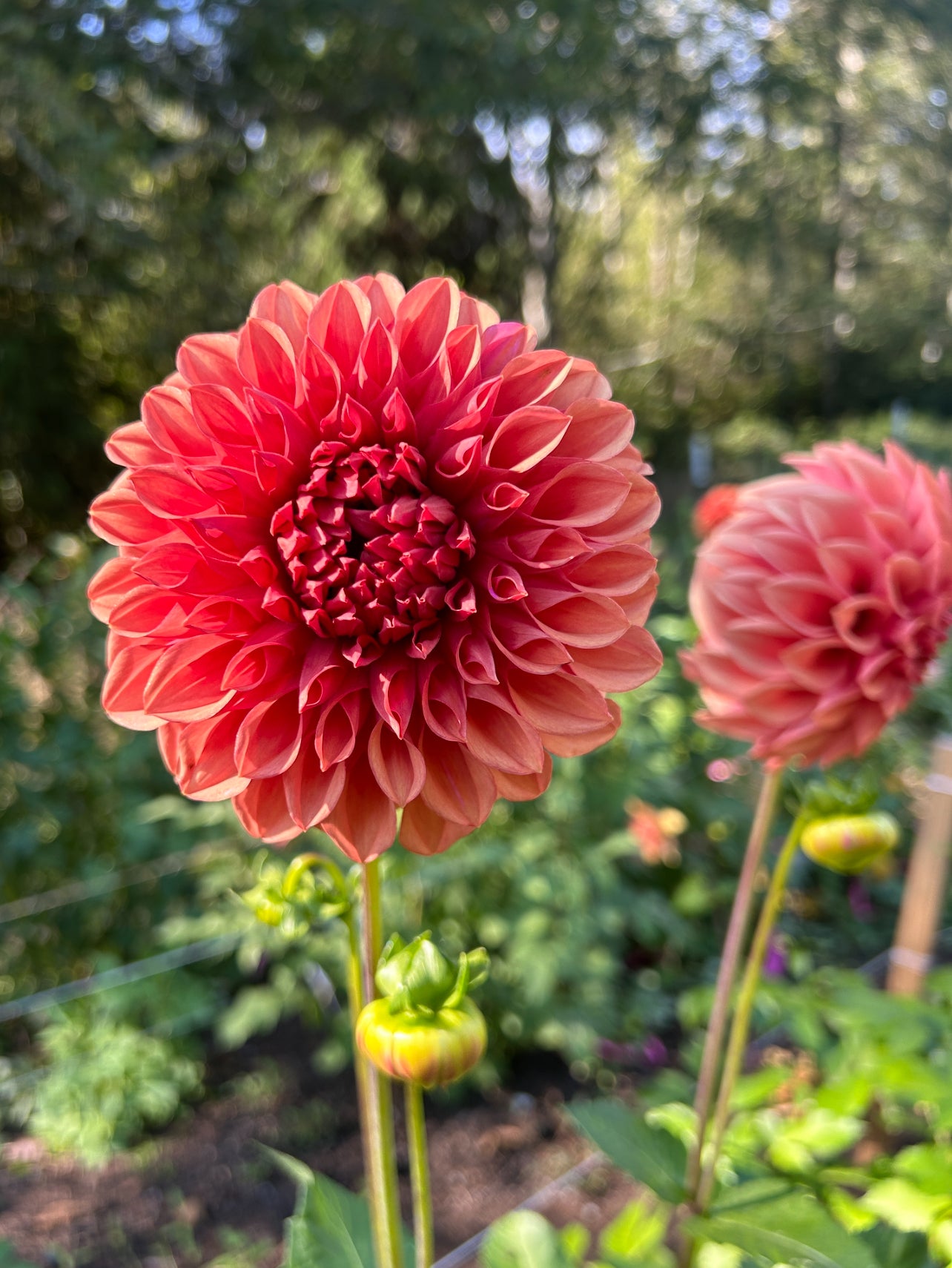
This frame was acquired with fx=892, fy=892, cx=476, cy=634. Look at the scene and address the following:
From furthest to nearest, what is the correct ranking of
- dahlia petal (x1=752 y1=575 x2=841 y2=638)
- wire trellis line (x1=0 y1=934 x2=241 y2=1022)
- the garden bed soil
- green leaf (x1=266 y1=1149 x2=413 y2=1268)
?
1. wire trellis line (x1=0 y1=934 x2=241 y2=1022)
2. the garden bed soil
3. dahlia petal (x1=752 y1=575 x2=841 y2=638)
4. green leaf (x1=266 y1=1149 x2=413 y2=1268)

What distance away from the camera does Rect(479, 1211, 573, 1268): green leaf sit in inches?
37.1

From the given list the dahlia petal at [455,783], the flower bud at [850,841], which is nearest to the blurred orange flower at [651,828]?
the flower bud at [850,841]

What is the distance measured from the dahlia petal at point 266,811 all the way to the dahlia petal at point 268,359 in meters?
0.24

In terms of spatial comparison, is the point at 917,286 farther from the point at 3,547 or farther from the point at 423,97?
the point at 3,547

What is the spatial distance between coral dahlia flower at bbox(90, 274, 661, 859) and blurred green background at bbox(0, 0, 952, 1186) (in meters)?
0.44

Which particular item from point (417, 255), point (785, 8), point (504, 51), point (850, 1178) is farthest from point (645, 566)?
point (785, 8)

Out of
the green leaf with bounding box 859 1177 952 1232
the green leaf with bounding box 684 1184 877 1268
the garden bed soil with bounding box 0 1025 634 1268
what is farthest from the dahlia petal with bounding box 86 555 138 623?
the garden bed soil with bounding box 0 1025 634 1268

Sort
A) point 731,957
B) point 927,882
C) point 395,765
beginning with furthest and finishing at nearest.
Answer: point 927,882 < point 731,957 < point 395,765

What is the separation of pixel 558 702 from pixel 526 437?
0.54 ft

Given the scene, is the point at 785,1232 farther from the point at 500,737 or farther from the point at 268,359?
the point at 268,359

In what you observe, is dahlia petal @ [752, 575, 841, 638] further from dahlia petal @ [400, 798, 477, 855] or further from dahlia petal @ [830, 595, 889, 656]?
dahlia petal @ [400, 798, 477, 855]

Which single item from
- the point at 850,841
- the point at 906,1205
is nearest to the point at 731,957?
the point at 850,841

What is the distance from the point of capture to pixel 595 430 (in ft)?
1.82

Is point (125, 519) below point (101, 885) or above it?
above
